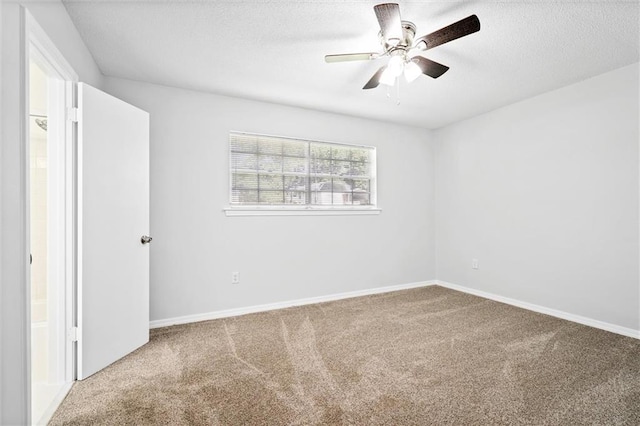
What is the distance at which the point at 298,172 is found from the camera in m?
3.88

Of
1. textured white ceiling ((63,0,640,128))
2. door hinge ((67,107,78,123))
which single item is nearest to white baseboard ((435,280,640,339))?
textured white ceiling ((63,0,640,128))

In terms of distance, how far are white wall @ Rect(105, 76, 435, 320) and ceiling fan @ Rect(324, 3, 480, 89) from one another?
1.67 metres

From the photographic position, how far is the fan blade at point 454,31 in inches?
65.7

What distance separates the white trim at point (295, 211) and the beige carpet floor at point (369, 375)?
46.2 inches

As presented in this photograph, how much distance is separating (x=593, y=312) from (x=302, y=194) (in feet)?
10.8

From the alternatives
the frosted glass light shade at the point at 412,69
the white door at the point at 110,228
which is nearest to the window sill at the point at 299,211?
the white door at the point at 110,228

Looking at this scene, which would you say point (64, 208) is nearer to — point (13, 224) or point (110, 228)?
point (110, 228)

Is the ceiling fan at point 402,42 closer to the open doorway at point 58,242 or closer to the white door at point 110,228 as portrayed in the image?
the white door at point 110,228

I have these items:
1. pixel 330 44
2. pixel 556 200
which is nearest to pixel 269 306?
pixel 330 44

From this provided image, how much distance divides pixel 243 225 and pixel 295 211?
2.15ft

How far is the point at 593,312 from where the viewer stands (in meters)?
3.06

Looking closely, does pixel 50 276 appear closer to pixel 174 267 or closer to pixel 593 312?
pixel 174 267

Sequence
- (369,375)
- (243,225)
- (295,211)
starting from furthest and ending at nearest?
(295,211)
(243,225)
(369,375)

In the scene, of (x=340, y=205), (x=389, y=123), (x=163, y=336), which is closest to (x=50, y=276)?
(x=163, y=336)
